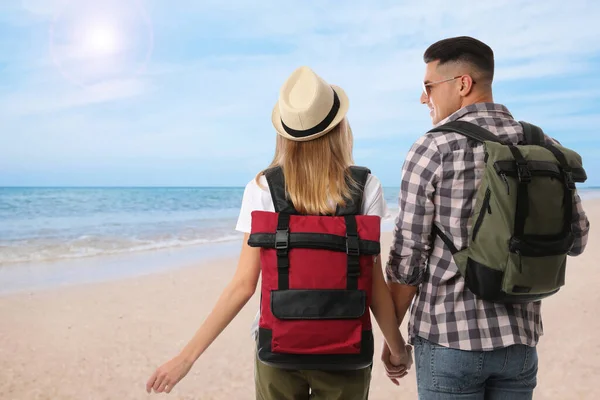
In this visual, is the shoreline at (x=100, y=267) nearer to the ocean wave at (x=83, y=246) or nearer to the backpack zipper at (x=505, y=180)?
the ocean wave at (x=83, y=246)

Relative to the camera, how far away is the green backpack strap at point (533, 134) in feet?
6.12

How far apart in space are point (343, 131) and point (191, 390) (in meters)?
2.96

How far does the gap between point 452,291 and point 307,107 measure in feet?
2.50

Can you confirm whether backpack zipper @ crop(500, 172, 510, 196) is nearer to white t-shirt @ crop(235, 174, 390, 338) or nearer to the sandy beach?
white t-shirt @ crop(235, 174, 390, 338)

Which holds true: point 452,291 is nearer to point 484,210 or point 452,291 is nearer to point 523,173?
point 484,210

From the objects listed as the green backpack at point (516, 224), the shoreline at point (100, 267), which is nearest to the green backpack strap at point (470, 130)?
the green backpack at point (516, 224)

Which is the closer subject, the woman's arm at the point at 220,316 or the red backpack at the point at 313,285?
the red backpack at the point at 313,285

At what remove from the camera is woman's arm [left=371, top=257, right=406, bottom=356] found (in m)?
1.93

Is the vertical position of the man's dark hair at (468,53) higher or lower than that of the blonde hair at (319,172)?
higher

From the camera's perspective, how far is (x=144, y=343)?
520cm

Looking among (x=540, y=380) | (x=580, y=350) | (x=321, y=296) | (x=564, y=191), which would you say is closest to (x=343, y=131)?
(x=321, y=296)

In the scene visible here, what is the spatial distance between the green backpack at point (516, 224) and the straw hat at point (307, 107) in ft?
1.42

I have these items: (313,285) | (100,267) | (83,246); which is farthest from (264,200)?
(83,246)

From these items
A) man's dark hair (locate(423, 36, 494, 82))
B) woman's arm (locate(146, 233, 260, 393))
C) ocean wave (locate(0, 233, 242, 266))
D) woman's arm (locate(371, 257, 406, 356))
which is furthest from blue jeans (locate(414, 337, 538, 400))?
ocean wave (locate(0, 233, 242, 266))
